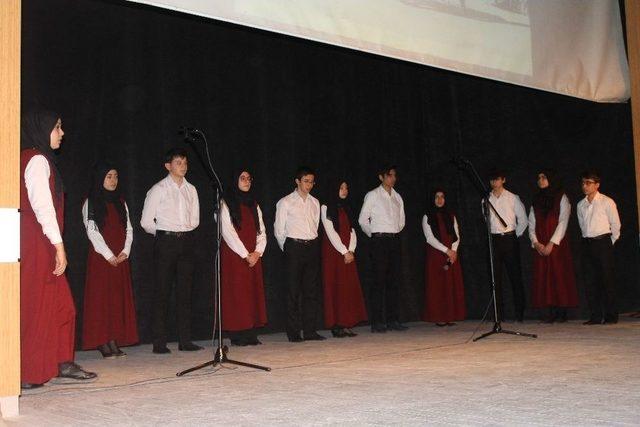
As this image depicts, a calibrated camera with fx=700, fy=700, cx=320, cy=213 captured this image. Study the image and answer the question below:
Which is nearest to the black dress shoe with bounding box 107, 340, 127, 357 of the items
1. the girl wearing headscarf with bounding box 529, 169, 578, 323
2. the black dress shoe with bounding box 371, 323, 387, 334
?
the black dress shoe with bounding box 371, 323, 387, 334

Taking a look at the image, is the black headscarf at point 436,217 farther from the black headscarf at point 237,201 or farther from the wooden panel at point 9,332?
the wooden panel at point 9,332

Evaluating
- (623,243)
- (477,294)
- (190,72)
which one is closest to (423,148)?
(477,294)

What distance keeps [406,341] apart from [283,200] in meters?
1.64

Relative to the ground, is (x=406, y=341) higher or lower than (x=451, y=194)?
lower

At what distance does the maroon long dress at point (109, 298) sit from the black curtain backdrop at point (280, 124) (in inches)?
13.3

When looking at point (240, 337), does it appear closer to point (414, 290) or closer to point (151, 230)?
point (151, 230)

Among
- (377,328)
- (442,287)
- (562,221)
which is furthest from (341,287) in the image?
(562,221)

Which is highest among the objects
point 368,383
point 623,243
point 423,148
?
point 423,148

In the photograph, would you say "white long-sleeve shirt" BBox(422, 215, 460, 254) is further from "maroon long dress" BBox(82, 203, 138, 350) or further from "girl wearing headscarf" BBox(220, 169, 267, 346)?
"maroon long dress" BBox(82, 203, 138, 350)

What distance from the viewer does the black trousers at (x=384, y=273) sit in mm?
6836

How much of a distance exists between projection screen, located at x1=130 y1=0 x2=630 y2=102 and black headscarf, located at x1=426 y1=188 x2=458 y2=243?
6.86 ft

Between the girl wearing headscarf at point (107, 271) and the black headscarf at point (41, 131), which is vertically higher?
the black headscarf at point (41, 131)

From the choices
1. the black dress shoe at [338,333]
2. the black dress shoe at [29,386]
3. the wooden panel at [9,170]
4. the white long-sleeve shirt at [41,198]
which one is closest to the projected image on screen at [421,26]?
the wooden panel at [9,170]

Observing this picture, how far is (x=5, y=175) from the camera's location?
3074 mm
